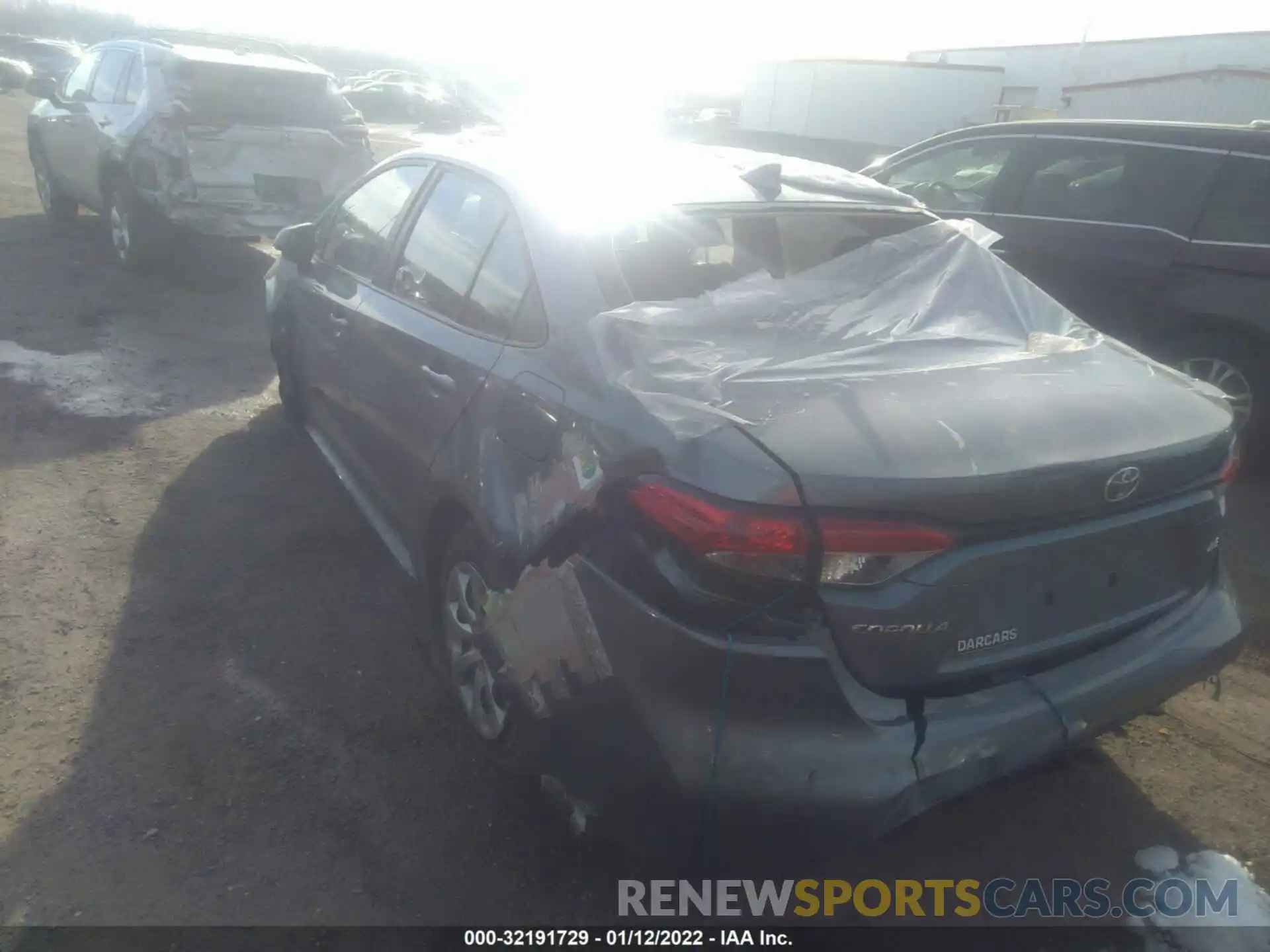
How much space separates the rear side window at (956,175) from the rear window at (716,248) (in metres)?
3.22

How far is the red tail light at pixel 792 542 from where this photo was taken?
1.92 m

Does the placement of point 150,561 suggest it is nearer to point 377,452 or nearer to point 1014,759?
point 377,452

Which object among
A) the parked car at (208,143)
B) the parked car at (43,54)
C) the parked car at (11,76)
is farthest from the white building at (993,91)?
the parked car at (43,54)

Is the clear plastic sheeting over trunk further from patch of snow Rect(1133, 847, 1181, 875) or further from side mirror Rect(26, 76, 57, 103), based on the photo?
side mirror Rect(26, 76, 57, 103)

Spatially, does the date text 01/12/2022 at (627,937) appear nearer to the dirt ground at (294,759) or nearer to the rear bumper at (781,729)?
the dirt ground at (294,759)

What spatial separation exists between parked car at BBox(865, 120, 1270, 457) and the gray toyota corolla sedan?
8.21 ft

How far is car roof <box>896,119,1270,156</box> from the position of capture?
4.96 m

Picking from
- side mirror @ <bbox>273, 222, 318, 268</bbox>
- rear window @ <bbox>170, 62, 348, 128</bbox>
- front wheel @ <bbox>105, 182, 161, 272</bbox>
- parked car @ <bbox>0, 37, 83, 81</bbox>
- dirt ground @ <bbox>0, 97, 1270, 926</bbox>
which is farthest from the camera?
parked car @ <bbox>0, 37, 83, 81</bbox>

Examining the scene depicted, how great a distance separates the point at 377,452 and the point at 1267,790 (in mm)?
3110

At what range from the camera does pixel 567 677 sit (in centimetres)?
229

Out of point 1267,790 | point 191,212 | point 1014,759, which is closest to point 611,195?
point 1014,759

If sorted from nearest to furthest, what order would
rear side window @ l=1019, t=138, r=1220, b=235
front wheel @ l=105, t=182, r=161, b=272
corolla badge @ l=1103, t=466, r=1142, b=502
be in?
1. corolla badge @ l=1103, t=466, r=1142, b=502
2. rear side window @ l=1019, t=138, r=1220, b=235
3. front wheel @ l=105, t=182, r=161, b=272

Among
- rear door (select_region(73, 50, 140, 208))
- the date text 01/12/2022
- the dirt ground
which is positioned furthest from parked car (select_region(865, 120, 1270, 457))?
rear door (select_region(73, 50, 140, 208))

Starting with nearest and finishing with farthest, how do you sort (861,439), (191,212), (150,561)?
(861,439)
(150,561)
(191,212)
